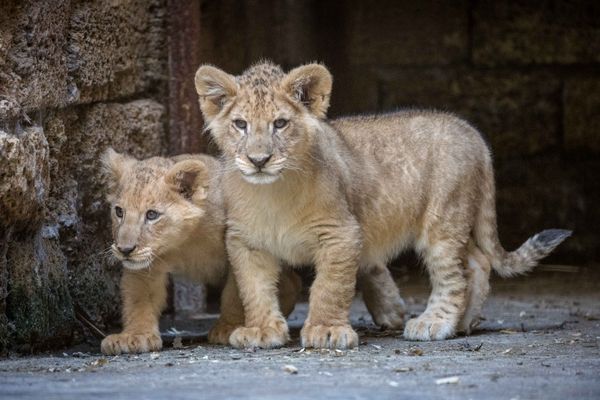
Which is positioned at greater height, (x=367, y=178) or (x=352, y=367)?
(x=367, y=178)

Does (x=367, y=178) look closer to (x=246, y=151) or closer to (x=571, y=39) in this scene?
(x=246, y=151)

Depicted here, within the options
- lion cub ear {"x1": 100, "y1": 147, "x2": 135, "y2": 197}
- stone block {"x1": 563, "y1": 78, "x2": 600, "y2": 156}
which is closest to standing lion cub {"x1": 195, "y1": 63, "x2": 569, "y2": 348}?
lion cub ear {"x1": 100, "y1": 147, "x2": 135, "y2": 197}

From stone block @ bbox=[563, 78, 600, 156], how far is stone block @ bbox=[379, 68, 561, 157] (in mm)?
88

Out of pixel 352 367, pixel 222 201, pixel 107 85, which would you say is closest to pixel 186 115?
pixel 107 85

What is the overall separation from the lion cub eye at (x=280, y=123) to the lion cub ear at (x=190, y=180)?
0.57 meters

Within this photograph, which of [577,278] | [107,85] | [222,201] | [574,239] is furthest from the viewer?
[574,239]

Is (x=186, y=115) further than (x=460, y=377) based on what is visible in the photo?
Yes

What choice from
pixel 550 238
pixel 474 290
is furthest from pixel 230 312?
pixel 550 238

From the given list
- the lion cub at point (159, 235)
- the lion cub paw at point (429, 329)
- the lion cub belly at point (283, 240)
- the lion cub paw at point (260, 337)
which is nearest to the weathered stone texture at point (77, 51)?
the lion cub at point (159, 235)

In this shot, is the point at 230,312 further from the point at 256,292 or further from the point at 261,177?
the point at 261,177

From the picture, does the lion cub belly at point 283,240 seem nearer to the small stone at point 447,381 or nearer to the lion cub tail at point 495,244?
the lion cub tail at point 495,244

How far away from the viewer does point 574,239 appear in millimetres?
10414

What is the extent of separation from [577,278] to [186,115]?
3588 millimetres

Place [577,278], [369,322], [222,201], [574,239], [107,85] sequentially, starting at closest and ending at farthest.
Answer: [222,201] < [107,85] < [369,322] < [577,278] < [574,239]
